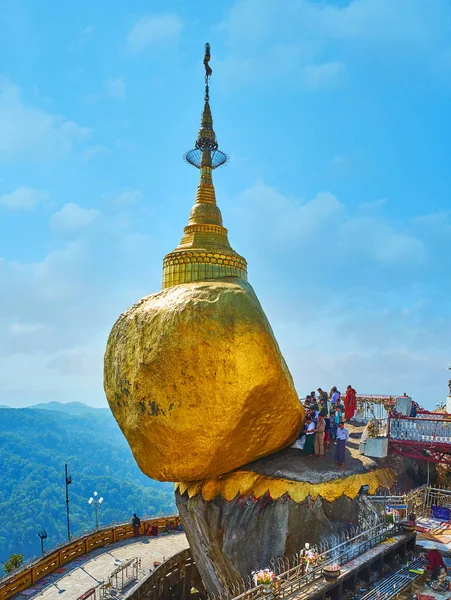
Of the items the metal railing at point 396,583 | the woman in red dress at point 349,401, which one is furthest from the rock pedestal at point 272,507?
the woman in red dress at point 349,401

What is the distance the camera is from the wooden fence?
18.0 m

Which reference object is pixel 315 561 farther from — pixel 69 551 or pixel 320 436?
pixel 69 551

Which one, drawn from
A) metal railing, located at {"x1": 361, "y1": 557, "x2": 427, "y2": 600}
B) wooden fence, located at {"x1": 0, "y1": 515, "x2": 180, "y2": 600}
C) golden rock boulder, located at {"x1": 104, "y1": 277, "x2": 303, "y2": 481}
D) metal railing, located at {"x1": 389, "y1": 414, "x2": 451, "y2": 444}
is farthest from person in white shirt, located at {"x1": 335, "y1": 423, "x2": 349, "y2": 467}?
wooden fence, located at {"x1": 0, "y1": 515, "x2": 180, "y2": 600}

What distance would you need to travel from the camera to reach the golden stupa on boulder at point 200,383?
12023 mm

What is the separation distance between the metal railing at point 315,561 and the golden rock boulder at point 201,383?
302 cm

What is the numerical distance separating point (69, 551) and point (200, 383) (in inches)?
553

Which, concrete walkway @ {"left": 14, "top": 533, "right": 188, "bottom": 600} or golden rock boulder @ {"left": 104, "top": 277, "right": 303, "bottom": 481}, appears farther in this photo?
concrete walkway @ {"left": 14, "top": 533, "right": 188, "bottom": 600}

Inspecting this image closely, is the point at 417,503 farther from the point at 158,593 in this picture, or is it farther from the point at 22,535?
the point at 22,535

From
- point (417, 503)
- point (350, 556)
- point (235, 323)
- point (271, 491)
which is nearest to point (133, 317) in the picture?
point (235, 323)

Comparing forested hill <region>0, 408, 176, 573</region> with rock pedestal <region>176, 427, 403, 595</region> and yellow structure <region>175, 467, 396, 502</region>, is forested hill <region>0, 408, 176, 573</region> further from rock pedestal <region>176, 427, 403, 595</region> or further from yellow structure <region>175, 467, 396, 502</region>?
yellow structure <region>175, 467, 396, 502</region>

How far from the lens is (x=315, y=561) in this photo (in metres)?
9.71

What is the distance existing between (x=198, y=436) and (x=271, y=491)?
264cm

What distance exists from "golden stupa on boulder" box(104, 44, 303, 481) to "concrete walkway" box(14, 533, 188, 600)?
7.93 meters

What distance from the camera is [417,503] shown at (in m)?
14.2
